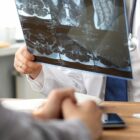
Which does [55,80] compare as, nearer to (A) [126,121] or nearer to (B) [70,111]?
(A) [126,121]

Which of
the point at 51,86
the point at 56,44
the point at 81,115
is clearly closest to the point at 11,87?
the point at 51,86

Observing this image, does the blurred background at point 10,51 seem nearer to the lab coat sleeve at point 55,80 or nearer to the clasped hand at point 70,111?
the lab coat sleeve at point 55,80

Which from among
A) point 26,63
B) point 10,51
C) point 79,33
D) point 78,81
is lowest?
point 10,51

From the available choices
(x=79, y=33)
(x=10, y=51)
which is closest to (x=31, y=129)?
(x=79, y=33)

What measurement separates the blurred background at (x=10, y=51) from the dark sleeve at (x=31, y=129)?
5.13 ft

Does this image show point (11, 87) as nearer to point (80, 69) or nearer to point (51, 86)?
point (51, 86)

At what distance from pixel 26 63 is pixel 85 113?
0.45 meters

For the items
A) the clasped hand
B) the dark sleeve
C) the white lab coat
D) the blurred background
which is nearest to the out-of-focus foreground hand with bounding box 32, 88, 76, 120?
the clasped hand

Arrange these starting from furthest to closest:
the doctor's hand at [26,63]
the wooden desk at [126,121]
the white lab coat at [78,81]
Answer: the white lab coat at [78,81], the doctor's hand at [26,63], the wooden desk at [126,121]

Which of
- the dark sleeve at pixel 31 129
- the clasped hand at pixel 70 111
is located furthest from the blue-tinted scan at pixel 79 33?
the dark sleeve at pixel 31 129

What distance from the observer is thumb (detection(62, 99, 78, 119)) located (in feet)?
1.86

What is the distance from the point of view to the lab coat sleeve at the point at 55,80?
1.12 metres

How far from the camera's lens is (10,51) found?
6.56 feet

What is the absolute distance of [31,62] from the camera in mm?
982
